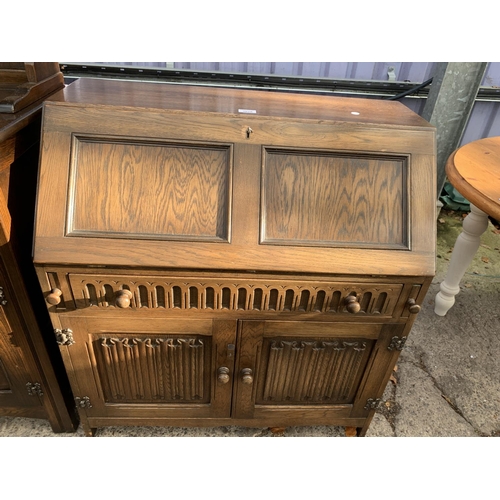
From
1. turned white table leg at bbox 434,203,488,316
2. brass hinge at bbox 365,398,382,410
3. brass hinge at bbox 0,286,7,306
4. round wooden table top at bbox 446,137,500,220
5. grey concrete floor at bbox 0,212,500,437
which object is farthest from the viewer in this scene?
turned white table leg at bbox 434,203,488,316

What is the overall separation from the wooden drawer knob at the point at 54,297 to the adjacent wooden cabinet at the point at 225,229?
24 mm

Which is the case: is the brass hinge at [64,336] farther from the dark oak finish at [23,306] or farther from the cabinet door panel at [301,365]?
→ the cabinet door panel at [301,365]

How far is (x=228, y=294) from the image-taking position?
131 centimetres

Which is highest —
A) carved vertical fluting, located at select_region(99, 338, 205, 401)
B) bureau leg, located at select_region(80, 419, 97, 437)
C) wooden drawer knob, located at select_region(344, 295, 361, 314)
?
wooden drawer knob, located at select_region(344, 295, 361, 314)

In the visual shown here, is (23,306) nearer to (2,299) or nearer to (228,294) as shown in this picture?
(2,299)

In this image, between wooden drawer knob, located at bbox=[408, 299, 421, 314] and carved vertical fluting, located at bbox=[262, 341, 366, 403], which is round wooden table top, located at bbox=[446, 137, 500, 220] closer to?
wooden drawer knob, located at bbox=[408, 299, 421, 314]

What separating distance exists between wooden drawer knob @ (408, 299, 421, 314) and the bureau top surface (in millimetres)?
629

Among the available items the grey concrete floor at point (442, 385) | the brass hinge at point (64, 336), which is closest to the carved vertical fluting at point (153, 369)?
the brass hinge at point (64, 336)

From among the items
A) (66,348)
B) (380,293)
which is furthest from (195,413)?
(380,293)

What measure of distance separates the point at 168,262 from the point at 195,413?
817 millimetres

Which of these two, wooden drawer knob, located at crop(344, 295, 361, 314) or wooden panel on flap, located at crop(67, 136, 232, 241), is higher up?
wooden panel on flap, located at crop(67, 136, 232, 241)

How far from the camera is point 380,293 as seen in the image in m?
1.34

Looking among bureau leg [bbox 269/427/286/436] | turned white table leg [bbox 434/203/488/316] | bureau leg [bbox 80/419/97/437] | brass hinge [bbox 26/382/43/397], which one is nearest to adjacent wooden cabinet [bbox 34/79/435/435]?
brass hinge [bbox 26/382/43/397]

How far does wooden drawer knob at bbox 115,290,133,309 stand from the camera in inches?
48.6
